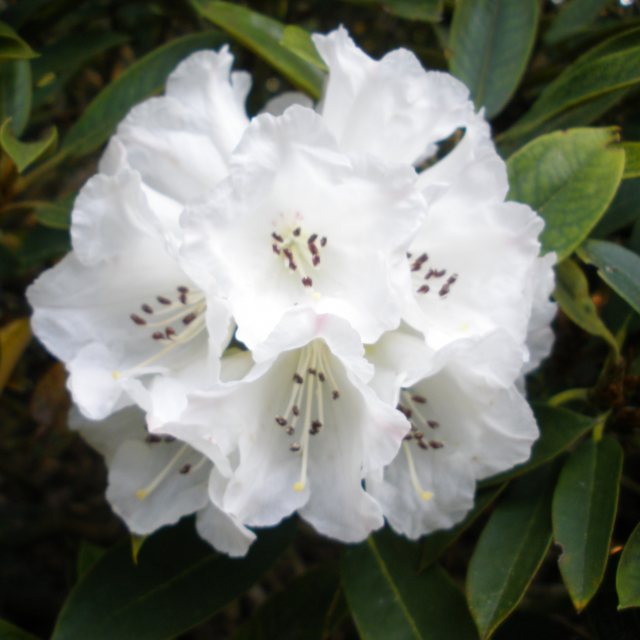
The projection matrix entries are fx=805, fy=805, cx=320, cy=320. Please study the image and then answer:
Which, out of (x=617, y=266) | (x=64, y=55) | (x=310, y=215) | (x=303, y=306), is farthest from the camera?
(x=64, y=55)

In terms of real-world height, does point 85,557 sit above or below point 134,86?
below

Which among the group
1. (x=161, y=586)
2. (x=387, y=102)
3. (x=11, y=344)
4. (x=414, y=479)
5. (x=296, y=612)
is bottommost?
(x=296, y=612)

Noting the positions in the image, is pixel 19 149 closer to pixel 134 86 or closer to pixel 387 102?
pixel 134 86

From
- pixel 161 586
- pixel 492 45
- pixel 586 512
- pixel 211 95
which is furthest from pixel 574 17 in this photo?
pixel 161 586

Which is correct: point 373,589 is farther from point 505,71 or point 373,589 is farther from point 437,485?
point 505,71

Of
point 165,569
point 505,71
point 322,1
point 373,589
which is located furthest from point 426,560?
point 322,1

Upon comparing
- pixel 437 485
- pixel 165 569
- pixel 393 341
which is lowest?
pixel 165 569

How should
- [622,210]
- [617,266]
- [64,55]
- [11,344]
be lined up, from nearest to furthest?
[617,266] < [622,210] < [11,344] < [64,55]
